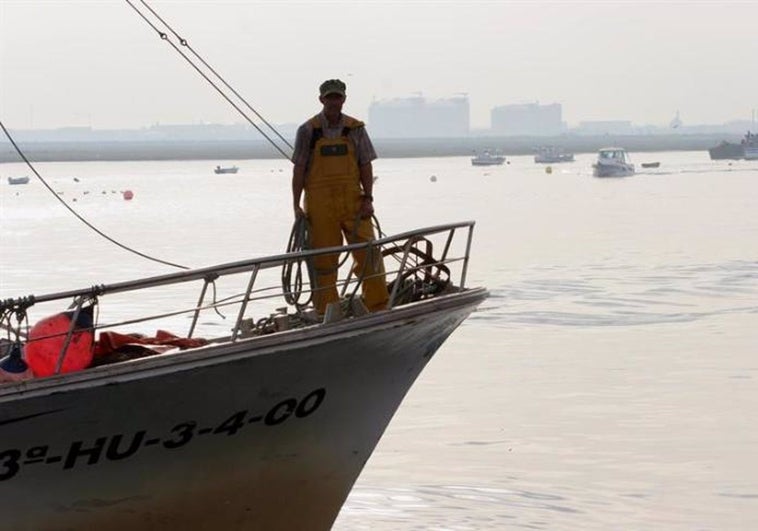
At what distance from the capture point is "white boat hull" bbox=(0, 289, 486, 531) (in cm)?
978

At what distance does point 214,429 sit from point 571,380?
9007mm

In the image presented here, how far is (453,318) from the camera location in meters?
11.0

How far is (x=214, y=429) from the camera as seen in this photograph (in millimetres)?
10242

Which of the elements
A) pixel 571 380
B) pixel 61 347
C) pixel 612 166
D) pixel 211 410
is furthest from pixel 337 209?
pixel 612 166

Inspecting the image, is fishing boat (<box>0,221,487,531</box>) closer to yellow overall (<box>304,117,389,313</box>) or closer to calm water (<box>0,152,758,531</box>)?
yellow overall (<box>304,117,389,313</box>)

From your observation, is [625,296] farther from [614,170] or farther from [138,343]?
[614,170]

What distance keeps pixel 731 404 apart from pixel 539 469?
3.28 metres

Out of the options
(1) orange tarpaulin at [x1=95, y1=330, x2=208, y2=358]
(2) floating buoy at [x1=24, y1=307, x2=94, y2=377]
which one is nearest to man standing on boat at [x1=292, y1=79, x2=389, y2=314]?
(1) orange tarpaulin at [x1=95, y1=330, x2=208, y2=358]

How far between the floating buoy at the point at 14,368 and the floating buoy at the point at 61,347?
31 mm

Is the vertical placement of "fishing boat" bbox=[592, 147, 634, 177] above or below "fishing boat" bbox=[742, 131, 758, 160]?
above

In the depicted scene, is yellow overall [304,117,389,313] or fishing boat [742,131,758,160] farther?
fishing boat [742,131,758,160]

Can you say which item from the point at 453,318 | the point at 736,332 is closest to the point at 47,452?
the point at 453,318

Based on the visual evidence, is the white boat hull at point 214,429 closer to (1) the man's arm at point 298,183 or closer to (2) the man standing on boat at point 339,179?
(2) the man standing on boat at point 339,179

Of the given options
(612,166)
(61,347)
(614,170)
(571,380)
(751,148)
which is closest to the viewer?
(61,347)
